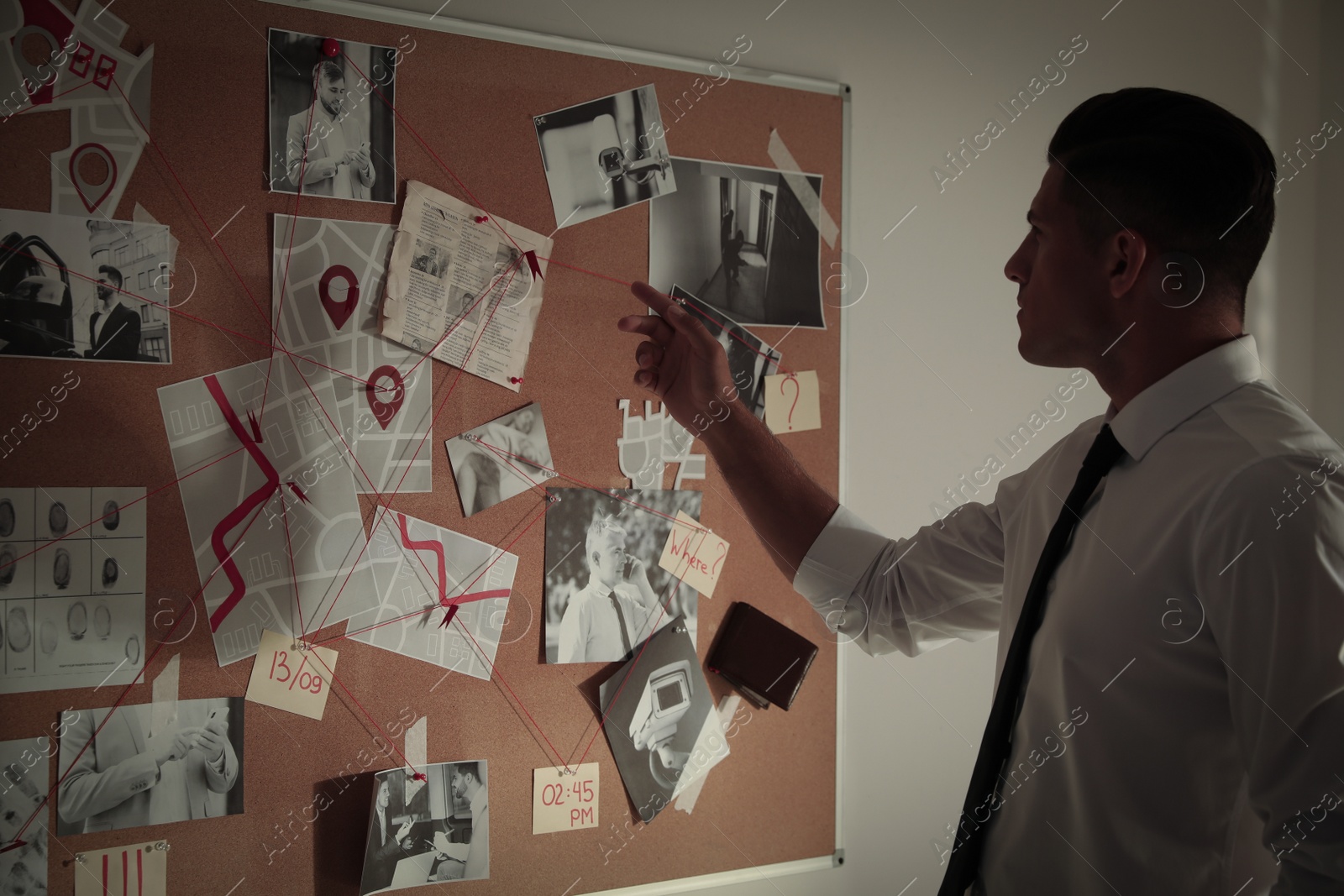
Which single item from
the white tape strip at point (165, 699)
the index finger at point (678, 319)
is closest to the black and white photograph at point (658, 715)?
the index finger at point (678, 319)

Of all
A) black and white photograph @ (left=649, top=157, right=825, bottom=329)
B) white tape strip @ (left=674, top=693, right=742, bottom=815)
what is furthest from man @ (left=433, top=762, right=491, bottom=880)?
black and white photograph @ (left=649, top=157, right=825, bottom=329)

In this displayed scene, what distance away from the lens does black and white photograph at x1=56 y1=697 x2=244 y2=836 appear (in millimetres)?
1063

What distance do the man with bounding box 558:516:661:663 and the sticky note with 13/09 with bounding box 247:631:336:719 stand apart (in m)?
0.33

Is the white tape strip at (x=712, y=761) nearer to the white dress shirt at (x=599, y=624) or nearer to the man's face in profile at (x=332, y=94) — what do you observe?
the white dress shirt at (x=599, y=624)

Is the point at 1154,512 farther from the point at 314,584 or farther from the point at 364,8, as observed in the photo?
the point at 364,8

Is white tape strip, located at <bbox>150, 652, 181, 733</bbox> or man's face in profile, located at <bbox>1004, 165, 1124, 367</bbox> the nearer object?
man's face in profile, located at <bbox>1004, 165, 1124, 367</bbox>

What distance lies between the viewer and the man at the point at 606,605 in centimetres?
128

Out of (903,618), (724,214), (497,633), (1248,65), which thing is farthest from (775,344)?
(1248,65)

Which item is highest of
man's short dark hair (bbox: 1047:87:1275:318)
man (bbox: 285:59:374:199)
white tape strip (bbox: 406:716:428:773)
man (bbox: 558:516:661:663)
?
man (bbox: 285:59:374:199)

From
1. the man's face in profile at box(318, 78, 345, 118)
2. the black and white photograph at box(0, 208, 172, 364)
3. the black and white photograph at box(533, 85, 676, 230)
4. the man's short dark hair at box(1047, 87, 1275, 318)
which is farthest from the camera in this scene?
the black and white photograph at box(533, 85, 676, 230)

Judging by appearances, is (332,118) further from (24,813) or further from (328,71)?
(24,813)

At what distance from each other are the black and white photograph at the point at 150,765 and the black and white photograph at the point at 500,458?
0.42m

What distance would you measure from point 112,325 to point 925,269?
1.25 metres

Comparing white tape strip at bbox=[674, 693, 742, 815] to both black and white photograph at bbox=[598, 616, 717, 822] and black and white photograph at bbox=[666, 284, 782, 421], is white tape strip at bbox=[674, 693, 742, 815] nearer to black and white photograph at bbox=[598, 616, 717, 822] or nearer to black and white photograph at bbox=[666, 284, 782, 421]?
black and white photograph at bbox=[598, 616, 717, 822]
